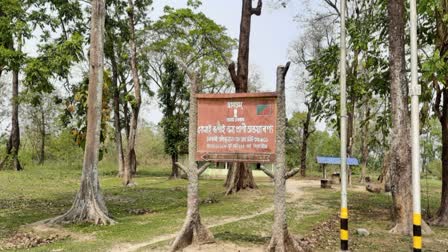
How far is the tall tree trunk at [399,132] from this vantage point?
10234mm

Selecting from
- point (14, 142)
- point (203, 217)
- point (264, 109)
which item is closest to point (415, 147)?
point (264, 109)

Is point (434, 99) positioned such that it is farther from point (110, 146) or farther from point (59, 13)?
point (110, 146)

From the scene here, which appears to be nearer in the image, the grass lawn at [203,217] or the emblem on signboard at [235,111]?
the emblem on signboard at [235,111]

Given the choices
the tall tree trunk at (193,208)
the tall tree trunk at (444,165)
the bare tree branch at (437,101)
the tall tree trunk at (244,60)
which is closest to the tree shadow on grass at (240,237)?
the tall tree trunk at (193,208)

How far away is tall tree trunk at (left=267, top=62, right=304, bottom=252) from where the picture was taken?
7.24 meters

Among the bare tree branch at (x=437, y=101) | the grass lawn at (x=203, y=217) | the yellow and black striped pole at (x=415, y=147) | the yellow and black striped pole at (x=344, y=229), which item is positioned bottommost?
the grass lawn at (x=203, y=217)

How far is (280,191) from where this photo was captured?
7.40m

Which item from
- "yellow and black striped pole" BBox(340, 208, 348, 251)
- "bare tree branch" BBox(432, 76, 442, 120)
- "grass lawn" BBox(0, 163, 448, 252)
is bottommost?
"grass lawn" BBox(0, 163, 448, 252)

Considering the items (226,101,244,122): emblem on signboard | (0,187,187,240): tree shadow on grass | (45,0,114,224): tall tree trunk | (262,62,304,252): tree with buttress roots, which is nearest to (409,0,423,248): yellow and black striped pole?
(262,62,304,252): tree with buttress roots

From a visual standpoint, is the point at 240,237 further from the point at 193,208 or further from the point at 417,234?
the point at 417,234

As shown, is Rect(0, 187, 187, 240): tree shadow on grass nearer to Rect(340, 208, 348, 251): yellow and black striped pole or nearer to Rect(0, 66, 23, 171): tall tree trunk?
Rect(340, 208, 348, 251): yellow and black striped pole

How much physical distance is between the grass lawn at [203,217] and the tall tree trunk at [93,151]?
54 cm

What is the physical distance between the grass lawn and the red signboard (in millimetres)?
1866

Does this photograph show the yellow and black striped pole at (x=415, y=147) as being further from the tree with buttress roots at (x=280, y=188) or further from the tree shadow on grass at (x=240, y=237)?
the tree shadow on grass at (x=240, y=237)
